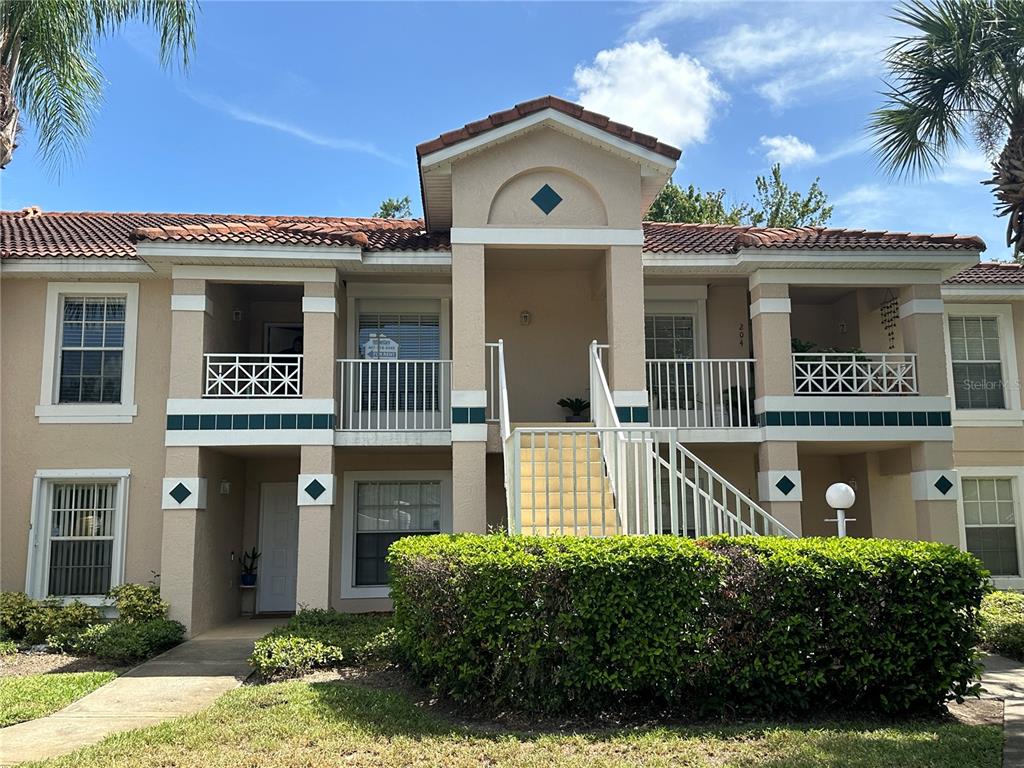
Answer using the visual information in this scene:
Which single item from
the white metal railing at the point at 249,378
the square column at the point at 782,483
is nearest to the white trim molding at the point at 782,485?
the square column at the point at 782,483

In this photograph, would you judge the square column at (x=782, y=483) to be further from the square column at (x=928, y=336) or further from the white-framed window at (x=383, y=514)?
the white-framed window at (x=383, y=514)

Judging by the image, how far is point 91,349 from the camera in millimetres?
12641

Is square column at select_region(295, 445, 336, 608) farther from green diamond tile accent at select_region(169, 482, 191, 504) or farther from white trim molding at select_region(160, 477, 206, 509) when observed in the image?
green diamond tile accent at select_region(169, 482, 191, 504)

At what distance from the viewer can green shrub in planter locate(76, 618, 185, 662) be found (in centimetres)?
995

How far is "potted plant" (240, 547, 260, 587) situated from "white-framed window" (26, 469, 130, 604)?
7.26ft

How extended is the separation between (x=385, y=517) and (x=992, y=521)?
34.3 ft

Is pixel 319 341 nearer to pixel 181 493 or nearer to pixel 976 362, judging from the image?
pixel 181 493

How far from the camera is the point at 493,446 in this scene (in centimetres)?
1160

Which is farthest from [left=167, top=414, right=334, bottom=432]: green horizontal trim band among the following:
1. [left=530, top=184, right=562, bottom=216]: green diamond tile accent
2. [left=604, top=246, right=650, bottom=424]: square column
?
[left=530, top=184, right=562, bottom=216]: green diamond tile accent

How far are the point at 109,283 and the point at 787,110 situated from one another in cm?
1356

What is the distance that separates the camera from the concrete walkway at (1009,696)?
6070 mm

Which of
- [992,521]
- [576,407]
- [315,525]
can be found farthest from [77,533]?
[992,521]

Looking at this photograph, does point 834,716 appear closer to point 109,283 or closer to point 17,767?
point 17,767

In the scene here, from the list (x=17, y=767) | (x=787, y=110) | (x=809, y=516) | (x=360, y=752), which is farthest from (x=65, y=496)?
(x=787, y=110)
